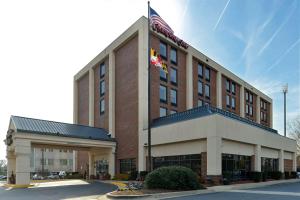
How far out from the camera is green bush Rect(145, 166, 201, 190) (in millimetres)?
19219

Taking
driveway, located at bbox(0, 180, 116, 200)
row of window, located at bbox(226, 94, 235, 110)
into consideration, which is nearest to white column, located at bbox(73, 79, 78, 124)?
row of window, located at bbox(226, 94, 235, 110)

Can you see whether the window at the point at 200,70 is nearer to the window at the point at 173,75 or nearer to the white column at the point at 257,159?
the window at the point at 173,75

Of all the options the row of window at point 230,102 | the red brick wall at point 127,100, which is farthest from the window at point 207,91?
the red brick wall at point 127,100

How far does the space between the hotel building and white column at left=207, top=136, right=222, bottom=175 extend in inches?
3.4

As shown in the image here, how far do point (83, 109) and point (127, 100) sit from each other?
52.4ft

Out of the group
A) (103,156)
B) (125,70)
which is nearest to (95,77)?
(125,70)

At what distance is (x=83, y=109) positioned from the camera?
172 ft

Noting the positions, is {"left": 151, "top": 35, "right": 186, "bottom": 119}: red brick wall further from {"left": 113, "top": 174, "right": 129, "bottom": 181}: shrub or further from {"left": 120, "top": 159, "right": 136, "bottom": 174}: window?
{"left": 113, "top": 174, "right": 129, "bottom": 181}: shrub

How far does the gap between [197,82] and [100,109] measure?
50.3 feet

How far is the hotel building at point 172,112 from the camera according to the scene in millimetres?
28656

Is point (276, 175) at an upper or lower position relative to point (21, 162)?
lower

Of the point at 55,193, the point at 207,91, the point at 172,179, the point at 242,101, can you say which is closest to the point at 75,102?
the point at 207,91

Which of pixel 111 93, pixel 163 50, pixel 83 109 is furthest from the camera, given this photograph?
pixel 83 109

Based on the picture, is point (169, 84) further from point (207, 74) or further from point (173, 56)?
point (207, 74)
